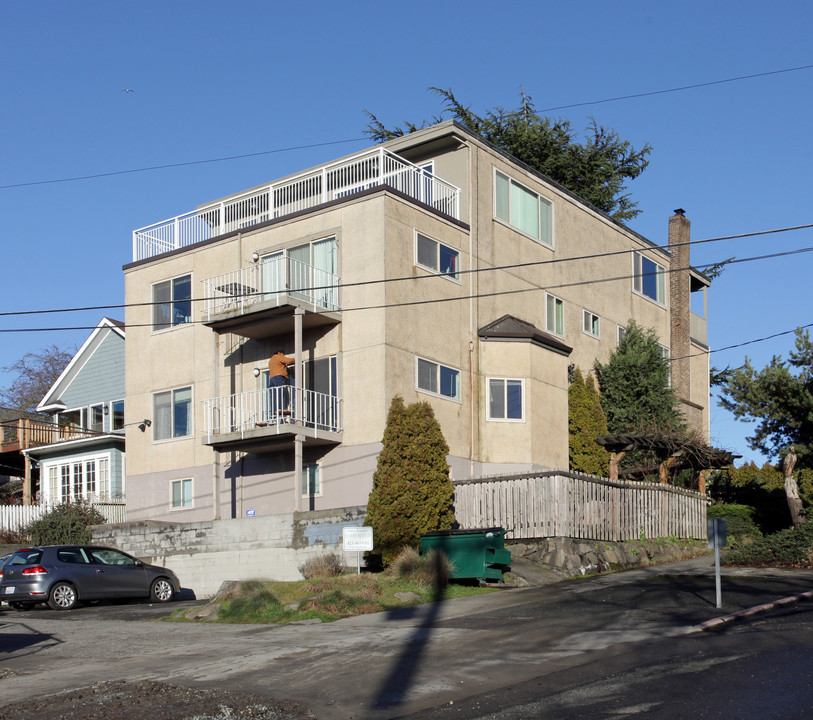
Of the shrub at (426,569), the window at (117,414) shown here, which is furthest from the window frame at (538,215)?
the window at (117,414)

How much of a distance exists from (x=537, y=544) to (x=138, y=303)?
13985 mm

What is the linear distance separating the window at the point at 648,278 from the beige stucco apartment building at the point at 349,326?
3885 millimetres

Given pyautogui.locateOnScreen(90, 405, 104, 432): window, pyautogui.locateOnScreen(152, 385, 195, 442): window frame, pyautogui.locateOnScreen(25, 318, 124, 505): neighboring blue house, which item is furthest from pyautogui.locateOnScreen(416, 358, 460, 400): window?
pyautogui.locateOnScreen(90, 405, 104, 432): window

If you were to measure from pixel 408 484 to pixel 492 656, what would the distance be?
9.36 metres

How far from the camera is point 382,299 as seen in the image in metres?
25.4

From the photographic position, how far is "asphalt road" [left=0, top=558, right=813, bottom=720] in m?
10.7

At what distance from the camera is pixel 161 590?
77.7 ft

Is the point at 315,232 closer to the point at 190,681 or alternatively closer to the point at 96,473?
the point at 96,473

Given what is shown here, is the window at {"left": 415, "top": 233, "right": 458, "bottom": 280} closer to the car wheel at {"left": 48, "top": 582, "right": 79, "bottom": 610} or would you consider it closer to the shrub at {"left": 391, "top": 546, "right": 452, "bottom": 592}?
the shrub at {"left": 391, "top": 546, "right": 452, "bottom": 592}

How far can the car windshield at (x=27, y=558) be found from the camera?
21.8 metres

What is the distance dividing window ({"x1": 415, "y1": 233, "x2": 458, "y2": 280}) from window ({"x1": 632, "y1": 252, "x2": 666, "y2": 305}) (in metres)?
9.90

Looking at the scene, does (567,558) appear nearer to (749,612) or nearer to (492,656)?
(749,612)

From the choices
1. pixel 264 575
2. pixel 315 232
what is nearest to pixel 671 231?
pixel 315 232

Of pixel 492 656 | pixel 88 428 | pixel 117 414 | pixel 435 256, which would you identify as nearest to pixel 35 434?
pixel 88 428
